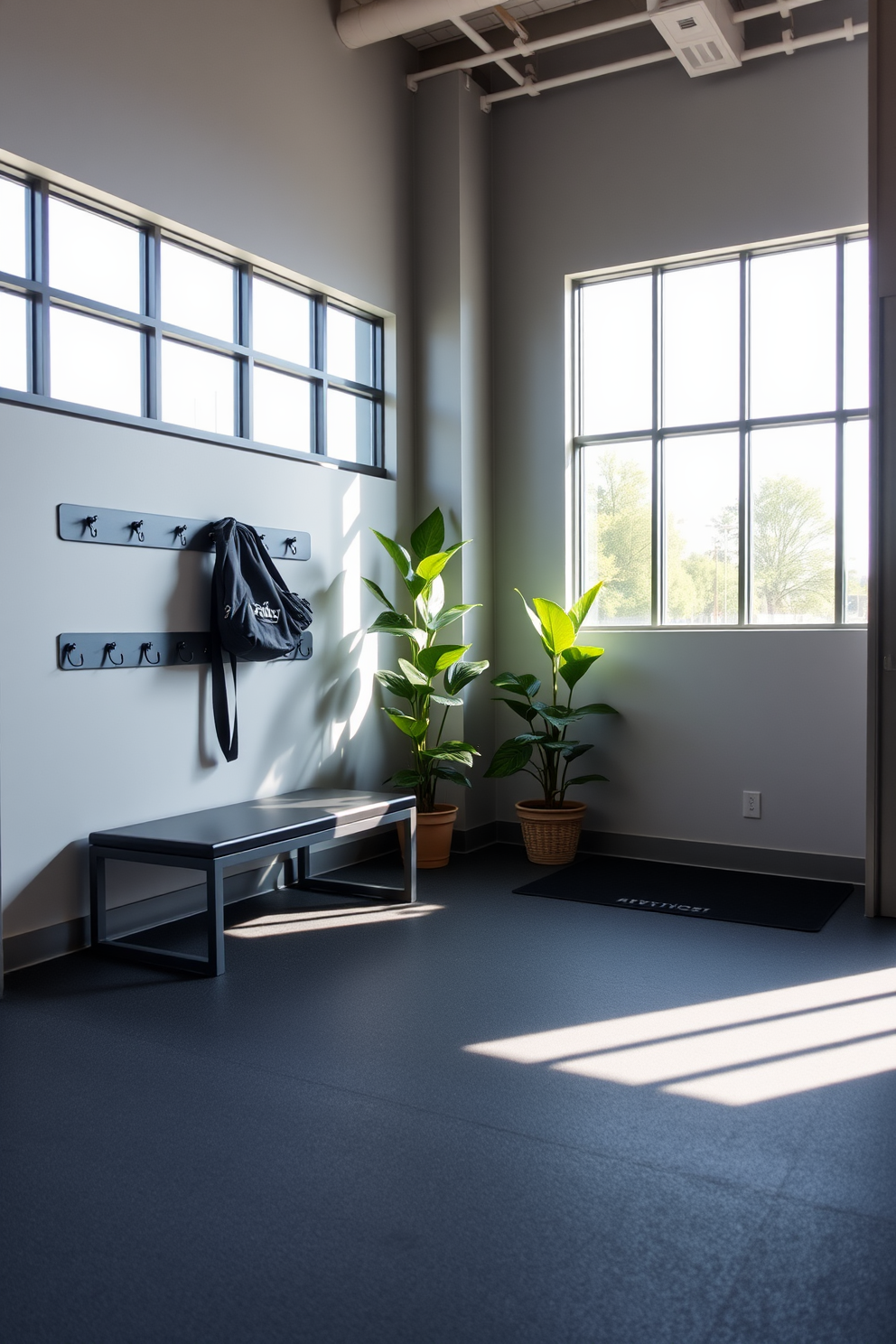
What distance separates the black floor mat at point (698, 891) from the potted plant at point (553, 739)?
0.18 metres

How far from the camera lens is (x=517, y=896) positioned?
14.2 feet

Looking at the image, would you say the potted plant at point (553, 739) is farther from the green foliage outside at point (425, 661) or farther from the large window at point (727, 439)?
the large window at point (727, 439)

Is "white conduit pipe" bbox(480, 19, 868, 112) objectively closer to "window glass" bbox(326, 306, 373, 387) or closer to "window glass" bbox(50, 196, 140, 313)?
"window glass" bbox(326, 306, 373, 387)

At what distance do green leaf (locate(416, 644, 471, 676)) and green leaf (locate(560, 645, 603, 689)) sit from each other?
481 millimetres

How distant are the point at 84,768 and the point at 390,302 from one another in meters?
2.76

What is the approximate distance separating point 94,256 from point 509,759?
267 cm

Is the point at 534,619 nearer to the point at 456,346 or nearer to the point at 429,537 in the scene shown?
the point at 429,537

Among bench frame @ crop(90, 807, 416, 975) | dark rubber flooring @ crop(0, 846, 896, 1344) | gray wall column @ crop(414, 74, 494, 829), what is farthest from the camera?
gray wall column @ crop(414, 74, 494, 829)

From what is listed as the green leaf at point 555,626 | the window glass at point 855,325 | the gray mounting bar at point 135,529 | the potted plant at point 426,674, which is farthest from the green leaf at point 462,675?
the window glass at point 855,325

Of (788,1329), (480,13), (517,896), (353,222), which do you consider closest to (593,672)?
(517,896)

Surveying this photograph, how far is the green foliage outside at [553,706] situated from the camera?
4.84 m

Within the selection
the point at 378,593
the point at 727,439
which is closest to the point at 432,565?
the point at 378,593

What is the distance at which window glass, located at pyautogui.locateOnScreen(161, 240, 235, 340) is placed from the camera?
3939 millimetres

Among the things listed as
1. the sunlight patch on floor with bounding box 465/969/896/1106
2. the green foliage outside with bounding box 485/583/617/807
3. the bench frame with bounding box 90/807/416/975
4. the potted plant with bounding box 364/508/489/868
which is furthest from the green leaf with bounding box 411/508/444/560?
the sunlight patch on floor with bounding box 465/969/896/1106
